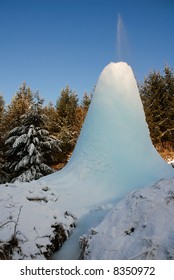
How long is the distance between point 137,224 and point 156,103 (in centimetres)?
1743

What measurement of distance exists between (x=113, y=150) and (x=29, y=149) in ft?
24.1

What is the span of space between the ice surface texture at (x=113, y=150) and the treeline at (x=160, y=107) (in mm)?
10429

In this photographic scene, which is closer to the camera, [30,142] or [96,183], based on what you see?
[96,183]

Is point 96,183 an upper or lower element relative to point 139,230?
upper

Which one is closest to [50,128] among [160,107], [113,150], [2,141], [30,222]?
[2,141]

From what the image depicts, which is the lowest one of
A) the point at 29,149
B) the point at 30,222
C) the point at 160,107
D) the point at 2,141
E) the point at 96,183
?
the point at 30,222

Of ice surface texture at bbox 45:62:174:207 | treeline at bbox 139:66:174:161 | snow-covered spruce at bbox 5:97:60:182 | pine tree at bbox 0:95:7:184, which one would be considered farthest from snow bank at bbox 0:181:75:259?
treeline at bbox 139:66:174:161

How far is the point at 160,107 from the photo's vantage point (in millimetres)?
19984

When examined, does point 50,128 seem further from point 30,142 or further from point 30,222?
point 30,222

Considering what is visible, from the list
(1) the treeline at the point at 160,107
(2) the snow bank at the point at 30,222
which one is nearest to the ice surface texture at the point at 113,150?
(2) the snow bank at the point at 30,222

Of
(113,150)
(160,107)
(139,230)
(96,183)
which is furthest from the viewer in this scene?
(160,107)

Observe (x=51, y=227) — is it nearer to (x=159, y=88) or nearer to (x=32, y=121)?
(x=32, y=121)

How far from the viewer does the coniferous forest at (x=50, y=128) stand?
14.1 metres
